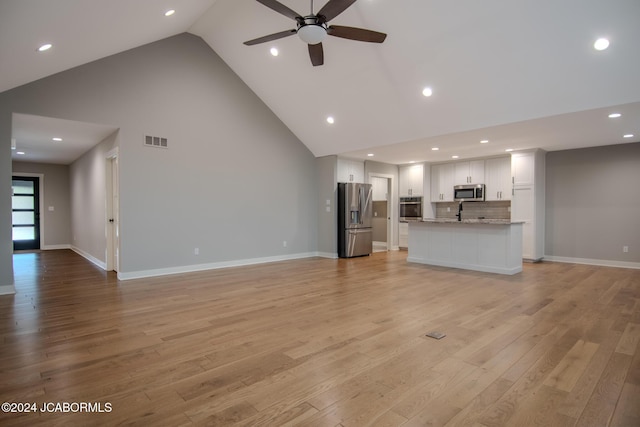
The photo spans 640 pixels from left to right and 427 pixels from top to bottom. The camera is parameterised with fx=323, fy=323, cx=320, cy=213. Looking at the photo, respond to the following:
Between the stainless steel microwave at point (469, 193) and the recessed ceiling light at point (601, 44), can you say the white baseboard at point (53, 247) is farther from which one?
the recessed ceiling light at point (601, 44)

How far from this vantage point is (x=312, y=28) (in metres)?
3.40

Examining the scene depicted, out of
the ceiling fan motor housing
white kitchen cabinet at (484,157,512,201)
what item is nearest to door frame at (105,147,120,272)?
the ceiling fan motor housing

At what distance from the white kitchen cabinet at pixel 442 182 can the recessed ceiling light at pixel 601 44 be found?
17.2 ft

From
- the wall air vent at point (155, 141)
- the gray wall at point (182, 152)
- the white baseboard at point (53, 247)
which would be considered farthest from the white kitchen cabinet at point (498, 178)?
the white baseboard at point (53, 247)

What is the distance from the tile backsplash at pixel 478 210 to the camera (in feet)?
26.8

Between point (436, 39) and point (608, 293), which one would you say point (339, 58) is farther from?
point (608, 293)

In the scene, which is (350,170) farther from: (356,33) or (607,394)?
(607,394)

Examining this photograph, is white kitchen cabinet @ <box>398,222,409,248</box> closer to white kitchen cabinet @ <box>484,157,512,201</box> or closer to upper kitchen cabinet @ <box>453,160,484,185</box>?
upper kitchen cabinet @ <box>453,160,484,185</box>

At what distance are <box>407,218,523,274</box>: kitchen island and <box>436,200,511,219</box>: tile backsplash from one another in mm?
2218

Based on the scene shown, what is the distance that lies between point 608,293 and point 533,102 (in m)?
2.89

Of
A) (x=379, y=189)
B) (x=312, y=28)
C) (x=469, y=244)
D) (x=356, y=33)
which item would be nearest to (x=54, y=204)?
(x=379, y=189)

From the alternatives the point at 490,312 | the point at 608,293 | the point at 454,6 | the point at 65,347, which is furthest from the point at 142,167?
the point at 608,293

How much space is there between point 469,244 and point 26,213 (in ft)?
38.8

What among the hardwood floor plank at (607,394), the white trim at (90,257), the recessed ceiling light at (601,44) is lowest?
the hardwood floor plank at (607,394)
